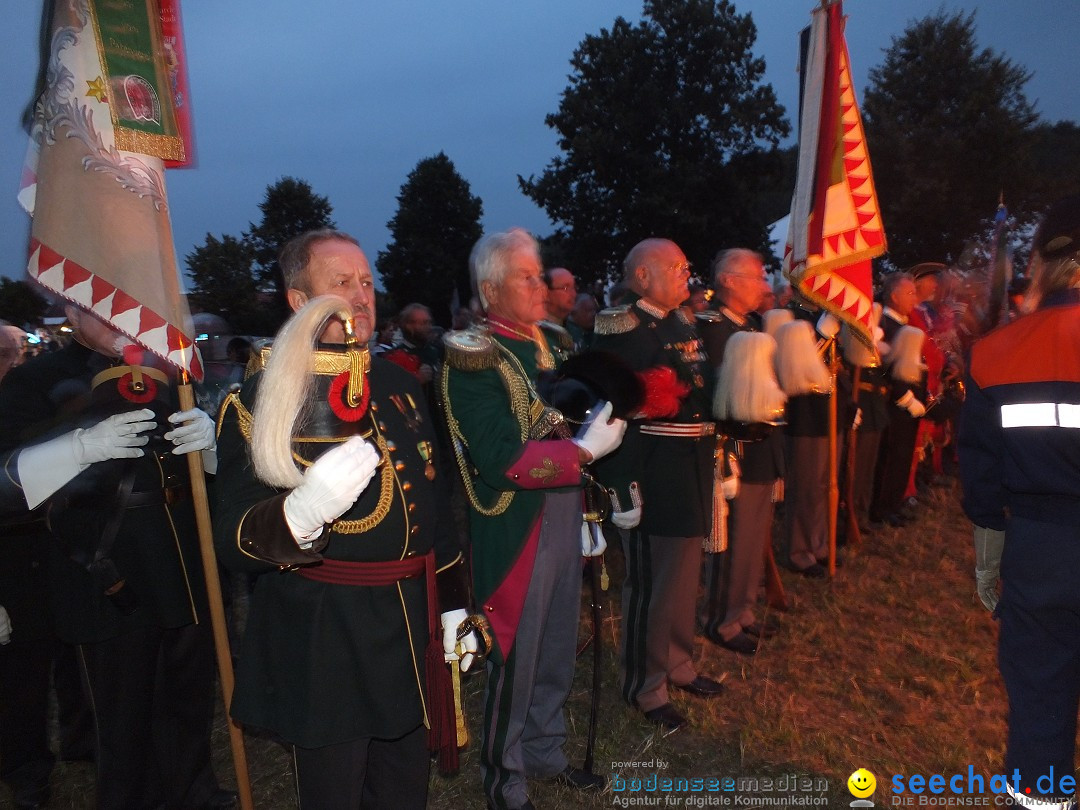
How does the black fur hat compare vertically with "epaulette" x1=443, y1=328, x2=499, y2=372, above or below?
below

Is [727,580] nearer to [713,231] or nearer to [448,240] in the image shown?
[713,231]

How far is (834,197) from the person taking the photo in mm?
5312

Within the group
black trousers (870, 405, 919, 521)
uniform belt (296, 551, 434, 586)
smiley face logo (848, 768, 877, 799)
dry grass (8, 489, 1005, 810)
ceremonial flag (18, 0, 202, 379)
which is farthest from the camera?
black trousers (870, 405, 919, 521)

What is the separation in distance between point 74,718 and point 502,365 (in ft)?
10.3

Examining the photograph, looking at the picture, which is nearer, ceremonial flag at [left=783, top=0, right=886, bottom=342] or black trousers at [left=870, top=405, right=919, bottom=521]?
ceremonial flag at [left=783, top=0, right=886, bottom=342]

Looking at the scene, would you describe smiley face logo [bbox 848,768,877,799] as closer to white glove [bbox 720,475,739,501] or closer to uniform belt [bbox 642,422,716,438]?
white glove [bbox 720,475,739,501]

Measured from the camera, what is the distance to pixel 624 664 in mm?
4066

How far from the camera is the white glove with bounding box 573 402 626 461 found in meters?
3.02

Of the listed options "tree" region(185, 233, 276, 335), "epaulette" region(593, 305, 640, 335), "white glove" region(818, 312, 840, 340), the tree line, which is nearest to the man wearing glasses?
"epaulette" region(593, 305, 640, 335)

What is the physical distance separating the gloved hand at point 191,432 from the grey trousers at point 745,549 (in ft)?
10.4

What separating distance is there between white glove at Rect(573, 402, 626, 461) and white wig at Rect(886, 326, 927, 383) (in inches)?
179

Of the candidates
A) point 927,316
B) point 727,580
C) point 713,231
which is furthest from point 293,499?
point 713,231

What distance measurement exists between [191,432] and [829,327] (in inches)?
184

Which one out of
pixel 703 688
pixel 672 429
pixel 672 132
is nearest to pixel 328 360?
pixel 672 429
